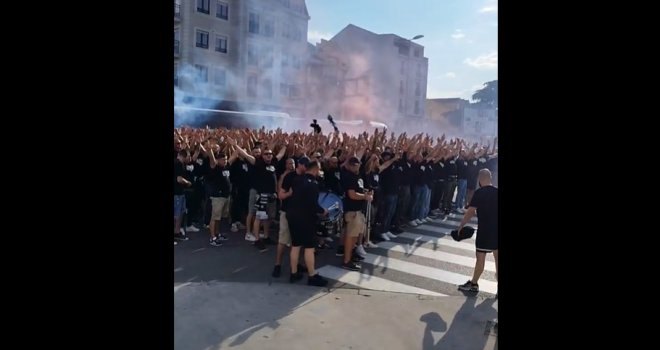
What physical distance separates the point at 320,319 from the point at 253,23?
3212cm

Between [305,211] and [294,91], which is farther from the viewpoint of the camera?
[294,91]

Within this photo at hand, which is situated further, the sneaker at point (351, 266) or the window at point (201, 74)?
the window at point (201, 74)

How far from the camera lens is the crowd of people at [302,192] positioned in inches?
225

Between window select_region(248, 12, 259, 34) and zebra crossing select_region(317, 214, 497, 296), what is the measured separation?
93.9 ft

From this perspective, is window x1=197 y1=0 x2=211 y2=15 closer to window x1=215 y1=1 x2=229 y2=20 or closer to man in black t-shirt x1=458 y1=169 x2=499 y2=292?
window x1=215 y1=1 x2=229 y2=20

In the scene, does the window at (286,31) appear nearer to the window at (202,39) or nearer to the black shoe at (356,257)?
the window at (202,39)

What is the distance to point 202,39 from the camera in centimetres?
3116

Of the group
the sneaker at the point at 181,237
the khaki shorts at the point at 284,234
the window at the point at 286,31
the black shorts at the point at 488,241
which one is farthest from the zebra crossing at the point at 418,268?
the window at the point at 286,31

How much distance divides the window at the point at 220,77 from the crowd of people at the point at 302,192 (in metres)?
23.9

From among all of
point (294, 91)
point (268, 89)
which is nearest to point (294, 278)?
point (268, 89)

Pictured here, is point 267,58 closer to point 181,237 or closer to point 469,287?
point 181,237

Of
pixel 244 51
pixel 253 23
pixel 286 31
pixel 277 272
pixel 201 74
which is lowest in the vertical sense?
pixel 277 272
